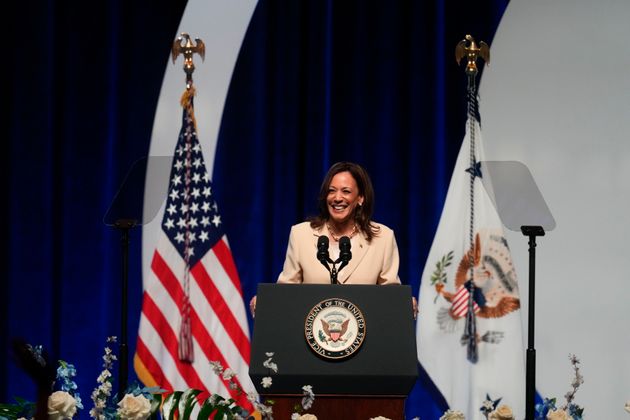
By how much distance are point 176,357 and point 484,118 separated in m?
2.32

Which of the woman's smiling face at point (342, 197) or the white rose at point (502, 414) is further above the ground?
the woman's smiling face at point (342, 197)

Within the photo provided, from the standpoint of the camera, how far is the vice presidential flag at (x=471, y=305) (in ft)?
16.0

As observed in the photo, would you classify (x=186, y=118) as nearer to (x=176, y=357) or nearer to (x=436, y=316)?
(x=176, y=357)

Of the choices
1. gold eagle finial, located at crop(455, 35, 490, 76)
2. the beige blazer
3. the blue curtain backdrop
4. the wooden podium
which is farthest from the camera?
the blue curtain backdrop

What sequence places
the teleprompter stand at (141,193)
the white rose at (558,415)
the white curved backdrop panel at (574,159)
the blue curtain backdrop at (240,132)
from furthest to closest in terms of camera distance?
the blue curtain backdrop at (240,132) < the white curved backdrop panel at (574,159) < the teleprompter stand at (141,193) < the white rose at (558,415)

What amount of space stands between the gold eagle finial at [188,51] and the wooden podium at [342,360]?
8.38 ft

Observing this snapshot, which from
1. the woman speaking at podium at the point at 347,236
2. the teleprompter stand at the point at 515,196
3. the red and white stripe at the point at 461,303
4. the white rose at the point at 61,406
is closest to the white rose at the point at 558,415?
the white rose at the point at 61,406

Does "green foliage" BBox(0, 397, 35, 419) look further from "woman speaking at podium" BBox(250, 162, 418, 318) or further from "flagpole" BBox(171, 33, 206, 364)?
"flagpole" BBox(171, 33, 206, 364)

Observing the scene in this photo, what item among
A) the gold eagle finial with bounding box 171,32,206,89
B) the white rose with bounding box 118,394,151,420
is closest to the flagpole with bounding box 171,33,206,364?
the gold eagle finial with bounding box 171,32,206,89

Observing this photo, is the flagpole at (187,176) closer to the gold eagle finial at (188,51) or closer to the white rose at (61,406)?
the gold eagle finial at (188,51)

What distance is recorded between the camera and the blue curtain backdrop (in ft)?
16.6

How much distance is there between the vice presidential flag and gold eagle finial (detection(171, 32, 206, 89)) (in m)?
1.64

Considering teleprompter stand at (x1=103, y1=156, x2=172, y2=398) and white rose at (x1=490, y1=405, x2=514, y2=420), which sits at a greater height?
teleprompter stand at (x1=103, y1=156, x2=172, y2=398)

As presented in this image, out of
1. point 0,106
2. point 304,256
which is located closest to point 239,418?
point 304,256
